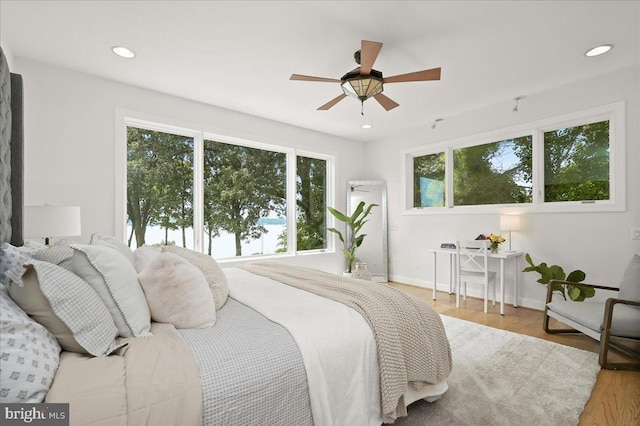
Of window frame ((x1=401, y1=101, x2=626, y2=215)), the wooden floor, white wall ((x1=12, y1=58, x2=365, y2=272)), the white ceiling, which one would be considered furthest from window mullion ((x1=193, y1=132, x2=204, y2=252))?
window frame ((x1=401, y1=101, x2=626, y2=215))

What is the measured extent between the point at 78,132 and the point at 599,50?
504cm

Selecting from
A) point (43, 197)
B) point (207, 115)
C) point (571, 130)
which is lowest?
point (43, 197)

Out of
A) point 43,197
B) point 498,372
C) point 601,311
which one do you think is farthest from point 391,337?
point 43,197

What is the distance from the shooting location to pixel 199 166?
399 centimetres

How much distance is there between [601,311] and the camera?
100 inches

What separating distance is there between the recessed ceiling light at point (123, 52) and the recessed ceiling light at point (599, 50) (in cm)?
415

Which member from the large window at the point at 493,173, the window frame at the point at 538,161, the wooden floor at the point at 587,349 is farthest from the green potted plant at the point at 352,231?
the large window at the point at 493,173

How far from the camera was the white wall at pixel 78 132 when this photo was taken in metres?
2.90

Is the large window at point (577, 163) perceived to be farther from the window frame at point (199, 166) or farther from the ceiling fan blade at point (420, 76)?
the window frame at point (199, 166)

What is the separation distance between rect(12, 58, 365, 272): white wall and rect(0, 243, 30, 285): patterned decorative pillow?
236 centimetres

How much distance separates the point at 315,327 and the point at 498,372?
1.67m

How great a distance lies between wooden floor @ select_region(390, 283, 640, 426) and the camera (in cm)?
178

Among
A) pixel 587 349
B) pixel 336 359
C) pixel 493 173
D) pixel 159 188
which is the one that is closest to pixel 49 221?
pixel 159 188

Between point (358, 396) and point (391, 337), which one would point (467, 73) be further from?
point (358, 396)
